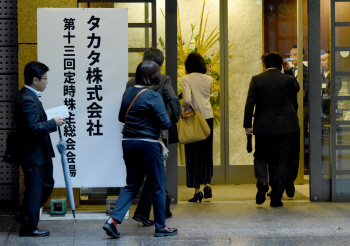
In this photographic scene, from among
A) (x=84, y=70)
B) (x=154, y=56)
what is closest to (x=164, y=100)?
(x=154, y=56)

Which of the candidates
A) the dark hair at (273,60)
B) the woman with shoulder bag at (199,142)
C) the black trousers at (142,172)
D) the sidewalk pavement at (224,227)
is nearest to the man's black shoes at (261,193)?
the sidewalk pavement at (224,227)

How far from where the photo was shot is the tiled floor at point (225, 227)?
16.9 feet

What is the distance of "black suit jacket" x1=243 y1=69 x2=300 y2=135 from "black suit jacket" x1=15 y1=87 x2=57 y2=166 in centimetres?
269

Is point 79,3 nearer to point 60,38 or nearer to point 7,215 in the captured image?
point 60,38

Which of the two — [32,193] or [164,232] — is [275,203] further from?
[32,193]

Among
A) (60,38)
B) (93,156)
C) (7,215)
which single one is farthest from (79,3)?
(7,215)

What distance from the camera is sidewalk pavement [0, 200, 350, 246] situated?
16.9 feet

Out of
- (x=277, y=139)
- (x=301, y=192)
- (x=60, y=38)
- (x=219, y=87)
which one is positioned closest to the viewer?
(x=60, y=38)

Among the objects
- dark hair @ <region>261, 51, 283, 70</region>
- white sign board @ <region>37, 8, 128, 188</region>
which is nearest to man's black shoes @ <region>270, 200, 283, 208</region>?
dark hair @ <region>261, 51, 283, 70</region>

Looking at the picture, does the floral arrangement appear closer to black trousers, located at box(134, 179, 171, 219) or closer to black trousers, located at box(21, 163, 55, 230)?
black trousers, located at box(134, 179, 171, 219)

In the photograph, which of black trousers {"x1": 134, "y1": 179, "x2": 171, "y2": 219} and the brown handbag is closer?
black trousers {"x1": 134, "y1": 179, "x2": 171, "y2": 219}

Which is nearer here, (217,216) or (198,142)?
(217,216)

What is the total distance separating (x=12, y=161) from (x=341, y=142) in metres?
4.26

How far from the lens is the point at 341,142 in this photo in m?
6.96
